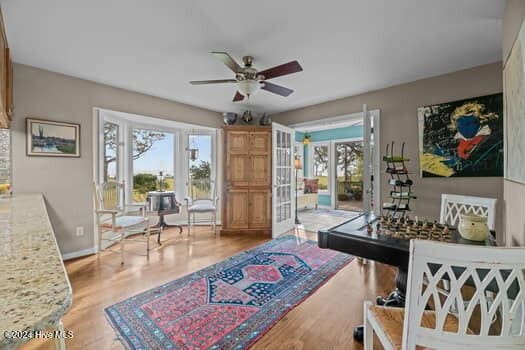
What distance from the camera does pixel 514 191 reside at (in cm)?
168

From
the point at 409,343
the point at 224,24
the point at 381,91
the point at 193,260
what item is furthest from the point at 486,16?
the point at 193,260

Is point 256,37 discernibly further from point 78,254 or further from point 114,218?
point 78,254

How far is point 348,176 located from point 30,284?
7594mm

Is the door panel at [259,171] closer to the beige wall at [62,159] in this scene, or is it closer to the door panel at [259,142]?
the door panel at [259,142]

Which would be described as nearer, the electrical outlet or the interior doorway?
the electrical outlet

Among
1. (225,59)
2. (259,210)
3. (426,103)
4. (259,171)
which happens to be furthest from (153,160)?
(426,103)

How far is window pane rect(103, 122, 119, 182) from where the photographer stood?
3.89 meters

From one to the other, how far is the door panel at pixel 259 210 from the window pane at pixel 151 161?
5.65 feet

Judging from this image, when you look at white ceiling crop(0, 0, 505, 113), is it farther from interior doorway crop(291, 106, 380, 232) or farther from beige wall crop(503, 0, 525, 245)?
interior doorway crop(291, 106, 380, 232)

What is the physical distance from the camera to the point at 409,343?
3.18ft

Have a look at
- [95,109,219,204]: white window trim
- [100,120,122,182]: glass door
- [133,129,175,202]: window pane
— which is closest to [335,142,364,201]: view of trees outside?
[95,109,219,204]: white window trim

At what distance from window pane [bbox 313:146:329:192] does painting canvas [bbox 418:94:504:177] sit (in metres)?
4.54

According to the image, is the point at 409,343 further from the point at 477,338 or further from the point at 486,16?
the point at 486,16

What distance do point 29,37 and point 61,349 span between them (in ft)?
8.94
